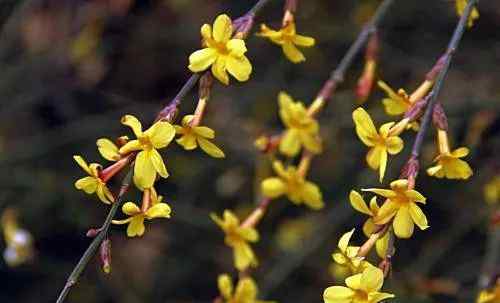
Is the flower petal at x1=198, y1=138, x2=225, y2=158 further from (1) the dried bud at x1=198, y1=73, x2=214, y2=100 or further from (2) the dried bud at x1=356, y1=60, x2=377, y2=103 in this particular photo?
(2) the dried bud at x1=356, y1=60, x2=377, y2=103

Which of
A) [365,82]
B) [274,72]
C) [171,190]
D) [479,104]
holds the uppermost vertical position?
[274,72]

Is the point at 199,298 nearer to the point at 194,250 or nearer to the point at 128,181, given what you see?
the point at 194,250

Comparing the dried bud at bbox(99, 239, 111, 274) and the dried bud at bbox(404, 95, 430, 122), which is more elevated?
the dried bud at bbox(404, 95, 430, 122)

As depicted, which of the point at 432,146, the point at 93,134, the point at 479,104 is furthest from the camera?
the point at 93,134

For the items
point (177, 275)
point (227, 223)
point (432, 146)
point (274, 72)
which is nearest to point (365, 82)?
point (227, 223)

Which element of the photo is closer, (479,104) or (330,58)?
(479,104)

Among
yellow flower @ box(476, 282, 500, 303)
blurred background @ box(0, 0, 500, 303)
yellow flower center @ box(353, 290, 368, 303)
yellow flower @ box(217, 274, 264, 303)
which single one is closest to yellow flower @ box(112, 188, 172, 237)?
yellow flower center @ box(353, 290, 368, 303)
